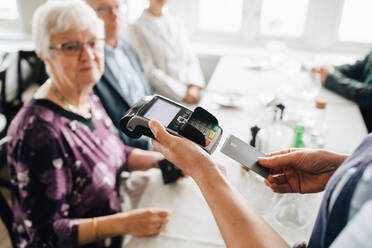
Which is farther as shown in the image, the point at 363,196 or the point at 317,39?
the point at 317,39

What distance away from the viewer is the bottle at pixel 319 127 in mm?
1241

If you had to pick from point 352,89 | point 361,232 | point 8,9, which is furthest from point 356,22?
point 8,9

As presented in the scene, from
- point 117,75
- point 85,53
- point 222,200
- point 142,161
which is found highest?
point 85,53

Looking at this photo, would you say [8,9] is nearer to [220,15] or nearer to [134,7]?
[134,7]

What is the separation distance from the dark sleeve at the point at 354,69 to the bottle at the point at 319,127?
0.75 m

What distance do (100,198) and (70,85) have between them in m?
0.42

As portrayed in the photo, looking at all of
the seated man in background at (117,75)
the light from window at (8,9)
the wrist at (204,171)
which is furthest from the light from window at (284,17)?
the wrist at (204,171)

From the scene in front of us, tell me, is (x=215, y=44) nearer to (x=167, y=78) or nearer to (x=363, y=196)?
(x=167, y=78)

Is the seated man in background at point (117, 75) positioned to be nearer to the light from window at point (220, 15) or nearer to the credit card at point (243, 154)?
the credit card at point (243, 154)

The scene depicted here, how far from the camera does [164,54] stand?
229cm

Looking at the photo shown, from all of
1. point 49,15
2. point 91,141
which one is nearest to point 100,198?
point 91,141

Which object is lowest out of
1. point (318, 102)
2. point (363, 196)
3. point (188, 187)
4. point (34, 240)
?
point (34, 240)

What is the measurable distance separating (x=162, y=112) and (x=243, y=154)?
0.24m

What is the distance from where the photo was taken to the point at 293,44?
2920 millimetres
